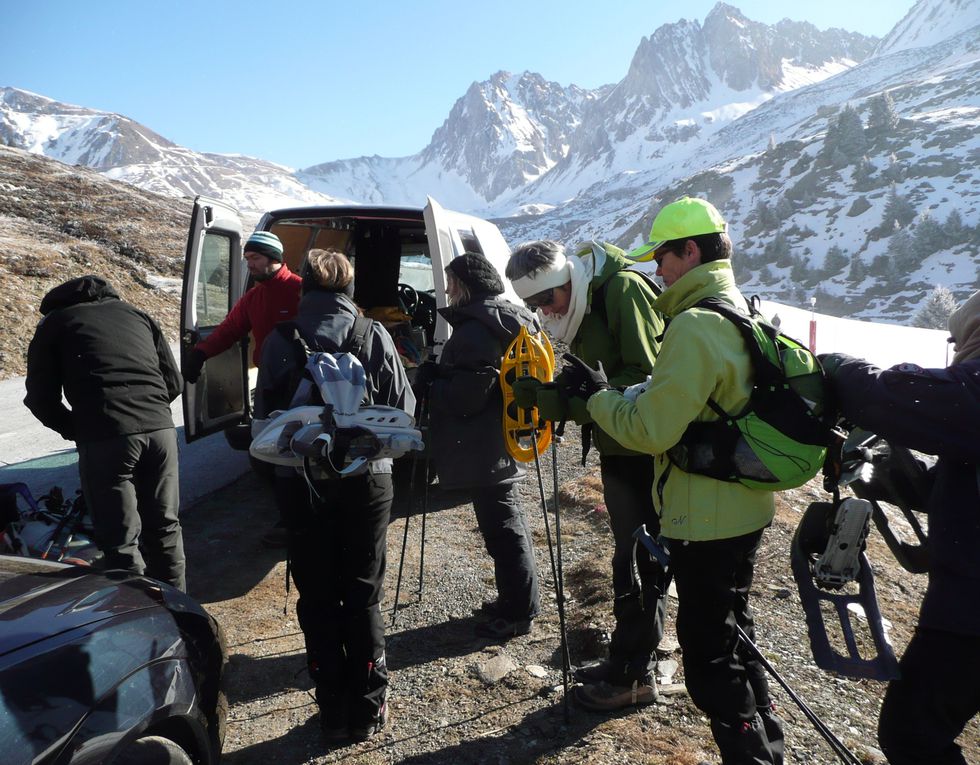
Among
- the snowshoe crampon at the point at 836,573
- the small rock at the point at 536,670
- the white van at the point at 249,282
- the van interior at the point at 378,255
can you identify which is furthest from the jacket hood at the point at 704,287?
the van interior at the point at 378,255

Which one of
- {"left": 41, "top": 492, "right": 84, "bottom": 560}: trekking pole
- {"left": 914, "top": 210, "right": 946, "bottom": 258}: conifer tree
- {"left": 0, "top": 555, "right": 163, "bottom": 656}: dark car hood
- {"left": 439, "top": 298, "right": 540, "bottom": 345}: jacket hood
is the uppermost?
{"left": 914, "top": 210, "right": 946, "bottom": 258}: conifer tree

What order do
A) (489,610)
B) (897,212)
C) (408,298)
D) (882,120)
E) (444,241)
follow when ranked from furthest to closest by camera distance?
(882,120) < (897,212) < (408,298) < (444,241) < (489,610)

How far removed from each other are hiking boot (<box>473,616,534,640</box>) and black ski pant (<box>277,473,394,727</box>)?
935mm

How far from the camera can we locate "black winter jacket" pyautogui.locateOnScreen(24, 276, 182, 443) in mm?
3457

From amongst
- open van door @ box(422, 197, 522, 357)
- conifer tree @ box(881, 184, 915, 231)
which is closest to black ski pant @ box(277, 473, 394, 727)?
open van door @ box(422, 197, 522, 357)

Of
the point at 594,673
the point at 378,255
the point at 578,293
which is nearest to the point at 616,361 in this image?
the point at 578,293

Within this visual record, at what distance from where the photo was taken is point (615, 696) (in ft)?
10.0

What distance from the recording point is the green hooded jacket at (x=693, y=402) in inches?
→ 82.3

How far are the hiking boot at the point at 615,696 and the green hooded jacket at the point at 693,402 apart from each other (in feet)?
3.67

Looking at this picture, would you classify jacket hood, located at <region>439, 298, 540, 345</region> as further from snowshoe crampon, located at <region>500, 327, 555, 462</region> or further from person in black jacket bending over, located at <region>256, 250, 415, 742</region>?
person in black jacket bending over, located at <region>256, 250, 415, 742</region>

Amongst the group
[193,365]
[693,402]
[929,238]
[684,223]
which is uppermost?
[929,238]

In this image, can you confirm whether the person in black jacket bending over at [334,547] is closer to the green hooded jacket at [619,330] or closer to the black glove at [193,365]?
the green hooded jacket at [619,330]

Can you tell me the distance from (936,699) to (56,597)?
248cm

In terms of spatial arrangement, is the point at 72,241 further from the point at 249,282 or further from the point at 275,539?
the point at 275,539
